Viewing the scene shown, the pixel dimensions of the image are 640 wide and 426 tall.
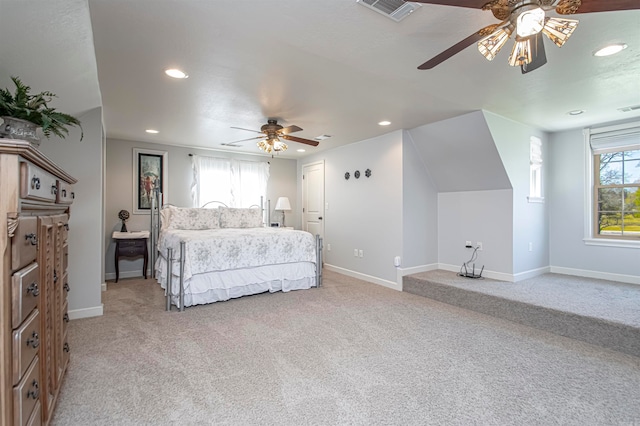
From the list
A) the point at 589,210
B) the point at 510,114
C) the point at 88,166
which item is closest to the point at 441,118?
the point at 510,114

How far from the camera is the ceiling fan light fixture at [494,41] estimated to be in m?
A: 1.72

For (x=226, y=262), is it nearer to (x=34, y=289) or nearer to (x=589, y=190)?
(x=34, y=289)

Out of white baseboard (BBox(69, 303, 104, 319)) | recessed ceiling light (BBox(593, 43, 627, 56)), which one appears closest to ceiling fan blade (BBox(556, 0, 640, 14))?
recessed ceiling light (BBox(593, 43, 627, 56))

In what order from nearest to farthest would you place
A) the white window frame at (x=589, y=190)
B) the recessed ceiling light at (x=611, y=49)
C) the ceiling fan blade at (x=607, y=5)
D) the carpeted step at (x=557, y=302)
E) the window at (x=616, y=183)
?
the ceiling fan blade at (x=607, y=5), the recessed ceiling light at (x=611, y=49), the carpeted step at (x=557, y=302), the window at (x=616, y=183), the white window frame at (x=589, y=190)

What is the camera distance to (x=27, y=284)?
3.98 ft

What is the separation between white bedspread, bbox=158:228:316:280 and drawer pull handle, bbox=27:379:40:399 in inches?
94.8

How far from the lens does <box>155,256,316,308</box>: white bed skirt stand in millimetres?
3838

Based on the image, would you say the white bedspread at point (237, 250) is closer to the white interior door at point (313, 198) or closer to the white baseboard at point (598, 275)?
the white interior door at point (313, 198)

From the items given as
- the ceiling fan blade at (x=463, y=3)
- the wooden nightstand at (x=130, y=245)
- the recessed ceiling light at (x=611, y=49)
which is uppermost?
the recessed ceiling light at (x=611, y=49)

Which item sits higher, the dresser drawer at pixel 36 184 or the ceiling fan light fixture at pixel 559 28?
the ceiling fan light fixture at pixel 559 28

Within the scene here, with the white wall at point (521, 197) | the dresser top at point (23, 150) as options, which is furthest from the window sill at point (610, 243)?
the dresser top at point (23, 150)

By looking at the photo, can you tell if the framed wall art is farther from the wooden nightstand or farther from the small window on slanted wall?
the small window on slanted wall

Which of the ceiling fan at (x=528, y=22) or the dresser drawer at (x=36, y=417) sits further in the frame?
the ceiling fan at (x=528, y=22)

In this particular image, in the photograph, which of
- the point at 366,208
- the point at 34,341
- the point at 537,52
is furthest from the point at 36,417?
the point at 366,208
